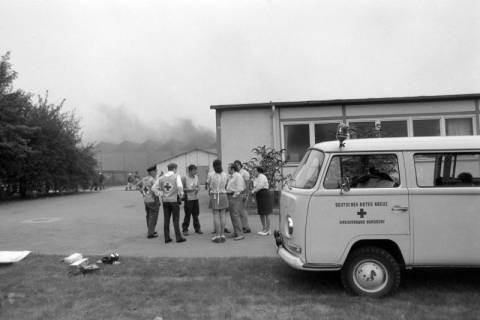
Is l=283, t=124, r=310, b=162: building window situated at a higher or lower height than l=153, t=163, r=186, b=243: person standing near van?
higher

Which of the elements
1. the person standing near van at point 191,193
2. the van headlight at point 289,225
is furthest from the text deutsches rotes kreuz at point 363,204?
the person standing near van at point 191,193

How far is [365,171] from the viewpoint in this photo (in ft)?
17.7

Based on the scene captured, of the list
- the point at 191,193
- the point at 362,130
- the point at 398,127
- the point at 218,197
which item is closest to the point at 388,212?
the point at 218,197

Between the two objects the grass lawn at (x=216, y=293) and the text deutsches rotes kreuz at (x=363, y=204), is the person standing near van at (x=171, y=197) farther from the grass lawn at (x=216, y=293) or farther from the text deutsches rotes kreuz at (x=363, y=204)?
the text deutsches rotes kreuz at (x=363, y=204)

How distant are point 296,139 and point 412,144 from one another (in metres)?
11.2

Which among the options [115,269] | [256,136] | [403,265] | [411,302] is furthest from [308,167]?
[256,136]

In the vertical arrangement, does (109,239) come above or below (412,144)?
below

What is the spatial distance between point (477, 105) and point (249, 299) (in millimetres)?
14637

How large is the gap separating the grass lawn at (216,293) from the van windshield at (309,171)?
149 cm

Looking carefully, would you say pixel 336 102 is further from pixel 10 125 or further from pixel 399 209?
pixel 10 125

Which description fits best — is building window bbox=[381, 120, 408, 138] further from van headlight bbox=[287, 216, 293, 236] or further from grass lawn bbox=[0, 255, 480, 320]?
van headlight bbox=[287, 216, 293, 236]

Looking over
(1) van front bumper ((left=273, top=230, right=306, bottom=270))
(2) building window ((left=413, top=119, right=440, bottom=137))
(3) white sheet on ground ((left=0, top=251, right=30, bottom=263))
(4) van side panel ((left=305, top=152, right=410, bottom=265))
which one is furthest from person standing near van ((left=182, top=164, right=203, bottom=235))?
(2) building window ((left=413, top=119, right=440, bottom=137))

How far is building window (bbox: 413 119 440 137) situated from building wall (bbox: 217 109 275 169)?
586 cm

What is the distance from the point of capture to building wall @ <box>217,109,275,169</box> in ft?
53.6
